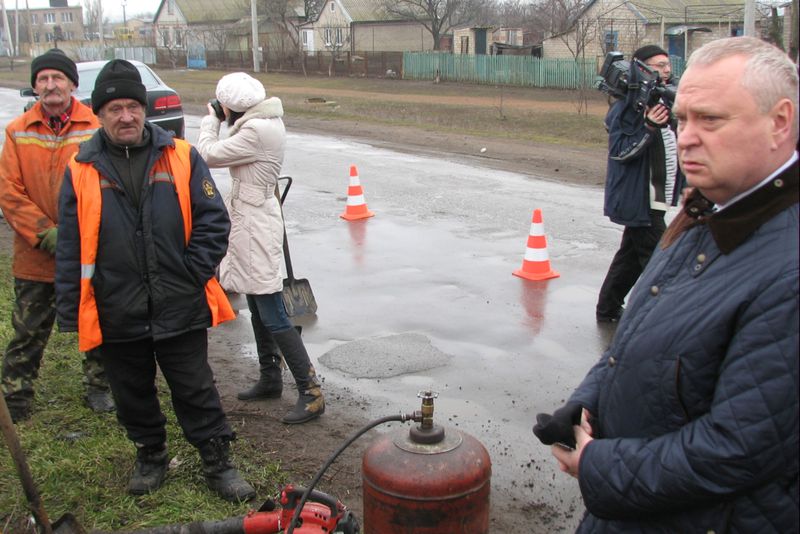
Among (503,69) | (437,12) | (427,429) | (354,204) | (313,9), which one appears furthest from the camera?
(313,9)

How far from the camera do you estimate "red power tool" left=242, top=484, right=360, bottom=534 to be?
296cm

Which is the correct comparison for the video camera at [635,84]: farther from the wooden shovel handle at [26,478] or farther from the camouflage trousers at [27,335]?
the wooden shovel handle at [26,478]

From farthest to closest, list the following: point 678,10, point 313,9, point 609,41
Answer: point 313,9
point 678,10
point 609,41

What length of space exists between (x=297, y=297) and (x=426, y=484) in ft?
12.0

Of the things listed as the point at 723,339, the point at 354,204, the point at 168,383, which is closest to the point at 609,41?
the point at 354,204

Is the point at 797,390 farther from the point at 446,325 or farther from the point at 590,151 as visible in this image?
the point at 590,151

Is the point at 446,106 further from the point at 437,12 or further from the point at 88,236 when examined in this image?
the point at 437,12

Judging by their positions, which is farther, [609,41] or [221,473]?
[609,41]

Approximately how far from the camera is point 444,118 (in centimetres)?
2278

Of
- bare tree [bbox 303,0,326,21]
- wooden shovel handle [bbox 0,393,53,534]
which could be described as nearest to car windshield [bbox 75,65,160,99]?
wooden shovel handle [bbox 0,393,53,534]

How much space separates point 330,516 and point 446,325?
368 centimetres

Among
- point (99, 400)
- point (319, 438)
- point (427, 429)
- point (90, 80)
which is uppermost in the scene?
point (90, 80)

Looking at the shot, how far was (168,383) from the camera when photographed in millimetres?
4004

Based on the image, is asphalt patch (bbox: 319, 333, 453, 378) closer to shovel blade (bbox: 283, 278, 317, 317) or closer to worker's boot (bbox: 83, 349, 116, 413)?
shovel blade (bbox: 283, 278, 317, 317)
